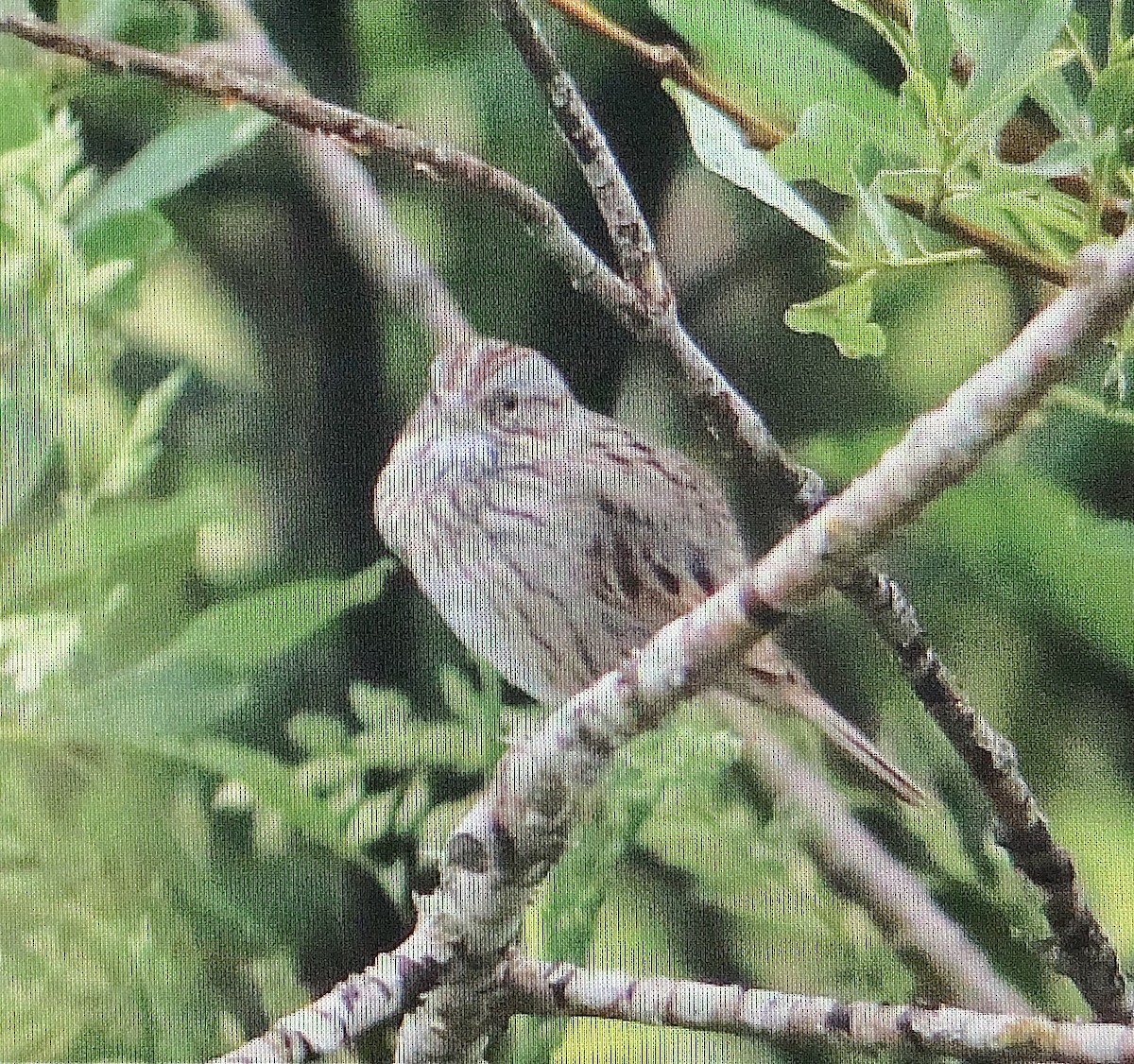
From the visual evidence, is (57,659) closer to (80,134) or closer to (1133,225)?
(80,134)

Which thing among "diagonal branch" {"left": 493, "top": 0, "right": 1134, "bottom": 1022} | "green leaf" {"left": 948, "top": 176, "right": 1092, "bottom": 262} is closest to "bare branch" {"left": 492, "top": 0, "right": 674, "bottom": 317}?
"diagonal branch" {"left": 493, "top": 0, "right": 1134, "bottom": 1022}

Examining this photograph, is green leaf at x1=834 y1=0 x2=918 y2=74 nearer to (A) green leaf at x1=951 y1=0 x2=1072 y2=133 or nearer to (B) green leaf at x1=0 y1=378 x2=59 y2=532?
(A) green leaf at x1=951 y1=0 x2=1072 y2=133

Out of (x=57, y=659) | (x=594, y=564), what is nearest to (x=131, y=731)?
(x=57, y=659)

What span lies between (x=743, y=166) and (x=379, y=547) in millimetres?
181

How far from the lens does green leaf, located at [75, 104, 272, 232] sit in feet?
1.56

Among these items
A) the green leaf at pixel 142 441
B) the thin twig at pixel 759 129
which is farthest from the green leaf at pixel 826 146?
the green leaf at pixel 142 441

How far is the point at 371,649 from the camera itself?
467 mm

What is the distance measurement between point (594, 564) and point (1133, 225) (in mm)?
199

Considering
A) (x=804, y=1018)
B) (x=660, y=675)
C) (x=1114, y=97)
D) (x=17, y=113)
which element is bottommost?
(x=804, y=1018)

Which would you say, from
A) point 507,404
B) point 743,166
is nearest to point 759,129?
point 743,166

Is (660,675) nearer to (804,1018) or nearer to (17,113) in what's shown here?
(804,1018)

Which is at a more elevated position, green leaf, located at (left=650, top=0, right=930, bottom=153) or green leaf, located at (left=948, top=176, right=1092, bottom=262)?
green leaf, located at (left=650, top=0, right=930, bottom=153)

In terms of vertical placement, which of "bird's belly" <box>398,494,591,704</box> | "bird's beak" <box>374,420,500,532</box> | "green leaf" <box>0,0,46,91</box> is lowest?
"bird's belly" <box>398,494,591,704</box>

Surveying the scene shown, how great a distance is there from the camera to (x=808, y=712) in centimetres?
44
